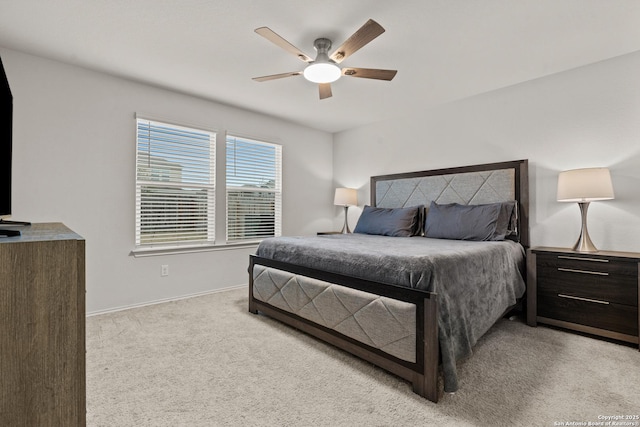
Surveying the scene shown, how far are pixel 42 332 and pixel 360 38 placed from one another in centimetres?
223

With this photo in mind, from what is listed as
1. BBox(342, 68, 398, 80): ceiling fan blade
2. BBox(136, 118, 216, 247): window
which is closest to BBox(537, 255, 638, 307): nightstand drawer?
BBox(342, 68, 398, 80): ceiling fan blade

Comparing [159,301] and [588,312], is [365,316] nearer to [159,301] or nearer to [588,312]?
[588,312]

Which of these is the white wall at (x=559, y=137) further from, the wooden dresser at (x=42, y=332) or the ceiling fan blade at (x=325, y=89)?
the wooden dresser at (x=42, y=332)

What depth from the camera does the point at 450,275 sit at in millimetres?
1931

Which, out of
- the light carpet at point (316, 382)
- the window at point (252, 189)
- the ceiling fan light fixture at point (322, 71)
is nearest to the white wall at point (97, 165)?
the window at point (252, 189)

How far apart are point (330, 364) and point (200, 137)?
3.12 metres

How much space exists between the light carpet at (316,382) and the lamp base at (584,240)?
30.5 inches

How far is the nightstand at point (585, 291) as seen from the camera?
2428 mm

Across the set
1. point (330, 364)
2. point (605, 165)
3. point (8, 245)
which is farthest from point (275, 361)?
point (605, 165)

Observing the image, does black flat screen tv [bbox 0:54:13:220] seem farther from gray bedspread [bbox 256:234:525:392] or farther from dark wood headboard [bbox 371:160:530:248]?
dark wood headboard [bbox 371:160:530:248]

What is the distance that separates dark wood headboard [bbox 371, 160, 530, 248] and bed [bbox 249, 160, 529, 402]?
12 millimetres

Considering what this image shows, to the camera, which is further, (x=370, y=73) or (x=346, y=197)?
(x=346, y=197)

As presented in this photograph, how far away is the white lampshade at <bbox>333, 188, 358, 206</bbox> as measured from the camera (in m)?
4.91

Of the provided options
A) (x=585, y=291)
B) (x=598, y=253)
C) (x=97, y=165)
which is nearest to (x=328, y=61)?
(x=97, y=165)
